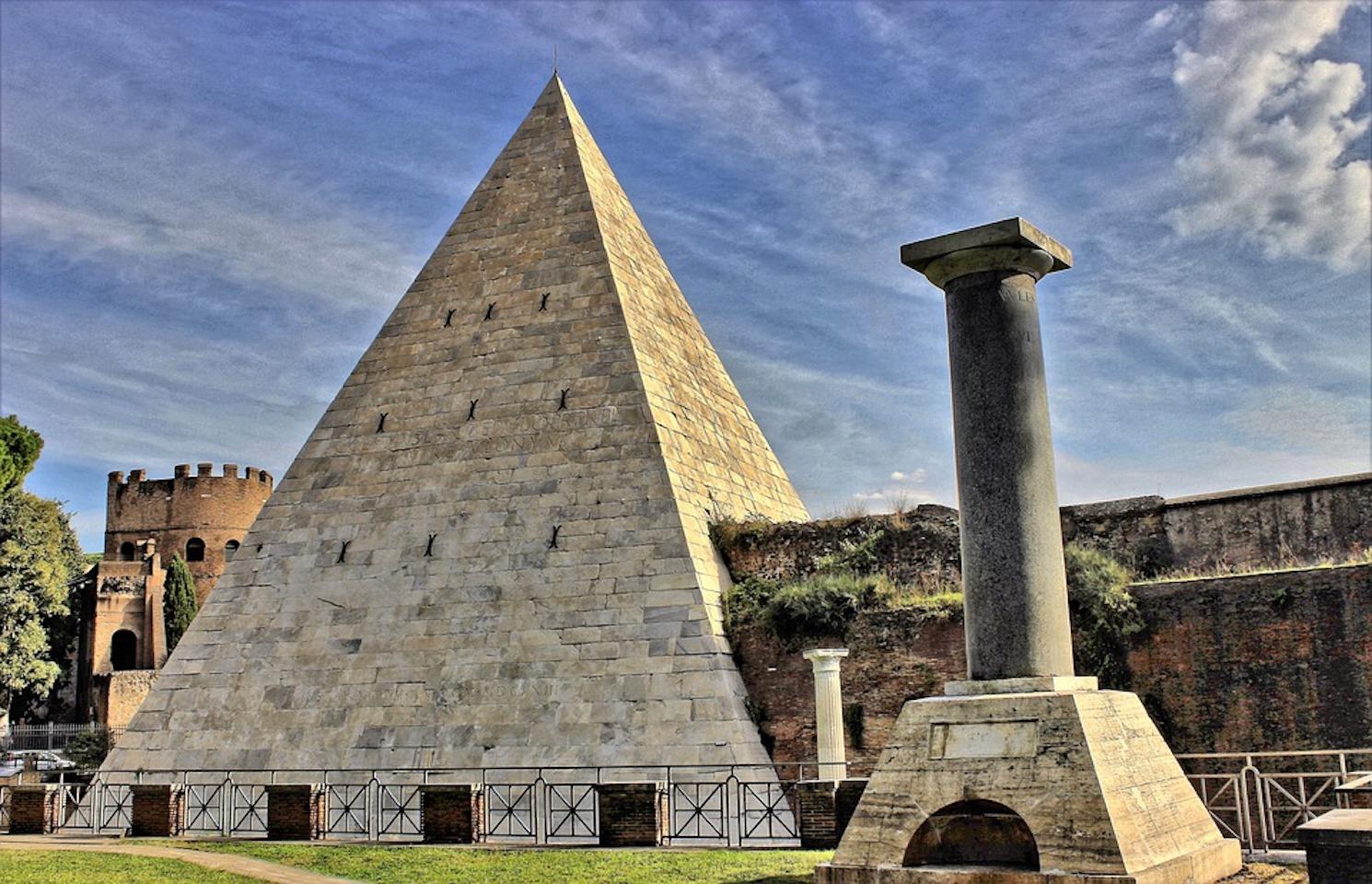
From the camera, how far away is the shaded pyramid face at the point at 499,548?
15164mm

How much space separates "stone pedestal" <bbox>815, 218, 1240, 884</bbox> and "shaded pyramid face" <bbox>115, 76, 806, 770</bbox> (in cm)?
748

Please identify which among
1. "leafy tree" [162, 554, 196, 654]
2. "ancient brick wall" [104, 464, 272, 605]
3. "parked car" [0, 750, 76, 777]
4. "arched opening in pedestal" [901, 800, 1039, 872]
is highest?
"ancient brick wall" [104, 464, 272, 605]

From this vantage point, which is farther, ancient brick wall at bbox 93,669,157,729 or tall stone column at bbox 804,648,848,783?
ancient brick wall at bbox 93,669,157,729

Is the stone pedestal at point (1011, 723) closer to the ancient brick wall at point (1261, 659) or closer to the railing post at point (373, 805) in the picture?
the ancient brick wall at point (1261, 659)

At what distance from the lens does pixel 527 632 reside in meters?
15.8

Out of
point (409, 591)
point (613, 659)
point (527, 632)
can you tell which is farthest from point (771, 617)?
point (409, 591)

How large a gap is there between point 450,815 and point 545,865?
242cm

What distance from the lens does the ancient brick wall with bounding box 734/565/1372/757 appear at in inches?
490

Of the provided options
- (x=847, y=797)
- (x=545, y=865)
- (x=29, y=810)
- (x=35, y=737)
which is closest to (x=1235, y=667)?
(x=847, y=797)

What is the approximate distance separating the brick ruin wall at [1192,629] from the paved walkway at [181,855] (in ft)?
20.7

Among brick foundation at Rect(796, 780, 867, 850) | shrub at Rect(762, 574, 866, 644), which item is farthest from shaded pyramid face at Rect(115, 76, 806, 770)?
brick foundation at Rect(796, 780, 867, 850)

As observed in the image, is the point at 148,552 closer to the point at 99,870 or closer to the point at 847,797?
the point at 99,870

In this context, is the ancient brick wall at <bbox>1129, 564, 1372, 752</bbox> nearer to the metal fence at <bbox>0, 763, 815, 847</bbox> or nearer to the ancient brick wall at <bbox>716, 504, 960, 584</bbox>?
the ancient brick wall at <bbox>716, 504, 960, 584</bbox>

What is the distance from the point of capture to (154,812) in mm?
14336
